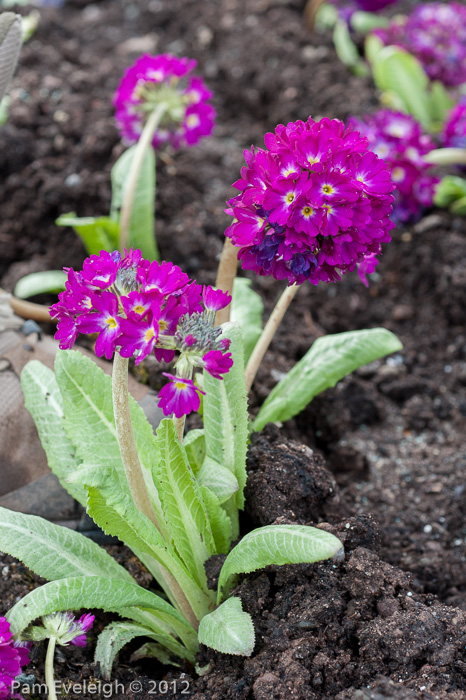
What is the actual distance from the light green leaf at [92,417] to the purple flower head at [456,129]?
2728 millimetres

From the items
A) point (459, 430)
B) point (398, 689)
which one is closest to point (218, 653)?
point (398, 689)

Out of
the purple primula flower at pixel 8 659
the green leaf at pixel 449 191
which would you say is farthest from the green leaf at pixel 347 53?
the purple primula flower at pixel 8 659

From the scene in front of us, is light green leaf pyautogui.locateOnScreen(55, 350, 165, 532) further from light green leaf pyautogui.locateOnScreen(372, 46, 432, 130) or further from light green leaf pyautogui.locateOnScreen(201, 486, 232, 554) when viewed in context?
light green leaf pyautogui.locateOnScreen(372, 46, 432, 130)

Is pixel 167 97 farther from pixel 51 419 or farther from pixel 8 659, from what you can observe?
pixel 8 659

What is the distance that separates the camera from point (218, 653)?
6.17ft

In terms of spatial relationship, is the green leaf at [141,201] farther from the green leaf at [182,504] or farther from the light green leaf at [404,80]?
the light green leaf at [404,80]

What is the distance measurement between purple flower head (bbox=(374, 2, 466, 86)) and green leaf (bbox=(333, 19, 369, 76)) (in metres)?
0.20

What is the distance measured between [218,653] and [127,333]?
92 centimetres

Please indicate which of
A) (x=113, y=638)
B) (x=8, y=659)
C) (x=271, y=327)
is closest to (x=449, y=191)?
(x=271, y=327)

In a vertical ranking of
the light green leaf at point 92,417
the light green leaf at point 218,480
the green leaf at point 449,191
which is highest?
the light green leaf at point 92,417

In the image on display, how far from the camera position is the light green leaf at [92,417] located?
2014 millimetres

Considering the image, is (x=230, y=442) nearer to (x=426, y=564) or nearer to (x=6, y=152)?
(x=426, y=564)

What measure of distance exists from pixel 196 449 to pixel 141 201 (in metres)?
1.36

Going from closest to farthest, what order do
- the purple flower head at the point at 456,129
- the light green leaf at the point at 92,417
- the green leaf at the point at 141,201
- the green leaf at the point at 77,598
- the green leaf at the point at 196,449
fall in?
the green leaf at the point at 77,598 → the light green leaf at the point at 92,417 → the green leaf at the point at 196,449 → the green leaf at the point at 141,201 → the purple flower head at the point at 456,129
